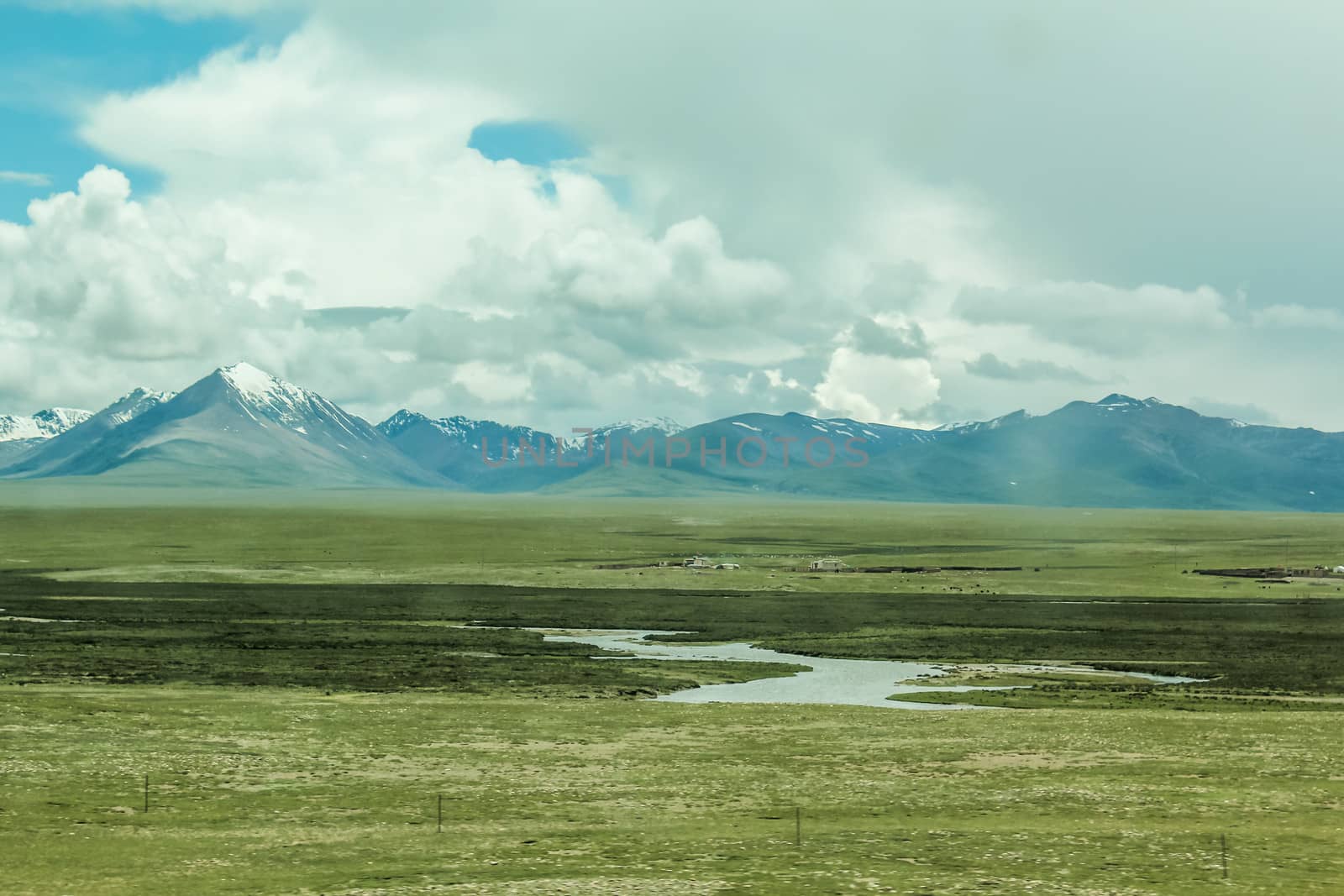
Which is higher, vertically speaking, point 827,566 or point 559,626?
point 827,566

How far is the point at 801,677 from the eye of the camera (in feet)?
246

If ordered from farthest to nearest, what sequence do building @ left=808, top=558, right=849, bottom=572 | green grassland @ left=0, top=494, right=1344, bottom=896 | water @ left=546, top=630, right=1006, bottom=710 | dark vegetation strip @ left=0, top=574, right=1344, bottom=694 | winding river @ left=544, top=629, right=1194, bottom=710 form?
building @ left=808, top=558, right=849, bottom=572, dark vegetation strip @ left=0, top=574, right=1344, bottom=694, winding river @ left=544, top=629, right=1194, bottom=710, water @ left=546, top=630, right=1006, bottom=710, green grassland @ left=0, top=494, right=1344, bottom=896

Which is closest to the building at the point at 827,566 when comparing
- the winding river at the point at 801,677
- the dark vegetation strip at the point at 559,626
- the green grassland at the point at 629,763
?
the dark vegetation strip at the point at 559,626

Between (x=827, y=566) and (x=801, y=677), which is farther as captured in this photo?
(x=827, y=566)

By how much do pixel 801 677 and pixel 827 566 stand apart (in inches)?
3530

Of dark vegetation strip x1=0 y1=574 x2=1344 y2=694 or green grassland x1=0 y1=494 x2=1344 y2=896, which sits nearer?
green grassland x1=0 y1=494 x2=1344 y2=896

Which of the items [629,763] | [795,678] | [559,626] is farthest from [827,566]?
[629,763]

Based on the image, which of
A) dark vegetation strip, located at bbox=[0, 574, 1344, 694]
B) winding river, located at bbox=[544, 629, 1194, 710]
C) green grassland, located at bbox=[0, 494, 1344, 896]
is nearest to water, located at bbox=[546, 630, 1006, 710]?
winding river, located at bbox=[544, 629, 1194, 710]

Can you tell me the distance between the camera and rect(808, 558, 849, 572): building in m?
162

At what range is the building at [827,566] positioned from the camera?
162 m

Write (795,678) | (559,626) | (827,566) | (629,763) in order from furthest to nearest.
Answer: (827,566), (559,626), (795,678), (629,763)

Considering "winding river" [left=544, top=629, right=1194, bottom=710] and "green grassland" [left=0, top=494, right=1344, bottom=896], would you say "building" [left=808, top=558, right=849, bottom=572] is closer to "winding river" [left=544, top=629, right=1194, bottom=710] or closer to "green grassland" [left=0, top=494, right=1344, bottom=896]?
"green grassland" [left=0, top=494, right=1344, bottom=896]

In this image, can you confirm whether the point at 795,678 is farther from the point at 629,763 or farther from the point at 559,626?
the point at 629,763

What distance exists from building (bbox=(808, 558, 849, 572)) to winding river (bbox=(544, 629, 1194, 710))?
6716cm
